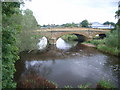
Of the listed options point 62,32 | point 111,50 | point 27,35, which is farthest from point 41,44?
point 111,50

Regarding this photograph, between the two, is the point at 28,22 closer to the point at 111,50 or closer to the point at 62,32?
the point at 111,50

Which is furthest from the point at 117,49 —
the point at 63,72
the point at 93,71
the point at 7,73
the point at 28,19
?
the point at 7,73

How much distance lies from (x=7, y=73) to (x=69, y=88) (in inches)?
209

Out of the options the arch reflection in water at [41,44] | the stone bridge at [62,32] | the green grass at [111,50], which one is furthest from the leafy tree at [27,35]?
the stone bridge at [62,32]

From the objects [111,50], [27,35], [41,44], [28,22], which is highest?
[28,22]

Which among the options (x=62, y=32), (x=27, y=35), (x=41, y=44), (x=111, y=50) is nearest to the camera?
(x=27, y=35)

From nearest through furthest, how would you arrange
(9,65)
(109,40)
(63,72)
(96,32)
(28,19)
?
1. (9,65)
2. (63,72)
3. (28,19)
4. (109,40)
5. (96,32)

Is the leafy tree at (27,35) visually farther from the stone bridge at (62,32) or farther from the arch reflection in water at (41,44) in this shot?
the stone bridge at (62,32)

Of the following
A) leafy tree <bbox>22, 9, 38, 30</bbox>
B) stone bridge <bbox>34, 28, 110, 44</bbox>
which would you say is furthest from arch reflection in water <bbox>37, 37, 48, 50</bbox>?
stone bridge <bbox>34, 28, 110, 44</bbox>

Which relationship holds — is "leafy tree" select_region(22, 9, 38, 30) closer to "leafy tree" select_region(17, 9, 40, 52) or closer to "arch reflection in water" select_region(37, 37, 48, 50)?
"leafy tree" select_region(17, 9, 40, 52)

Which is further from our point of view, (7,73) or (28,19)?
(28,19)

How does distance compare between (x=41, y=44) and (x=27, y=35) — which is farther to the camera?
(x=41, y=44)

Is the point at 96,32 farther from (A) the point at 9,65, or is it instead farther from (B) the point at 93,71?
(A) the point at 9,65

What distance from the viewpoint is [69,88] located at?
31.9ft
